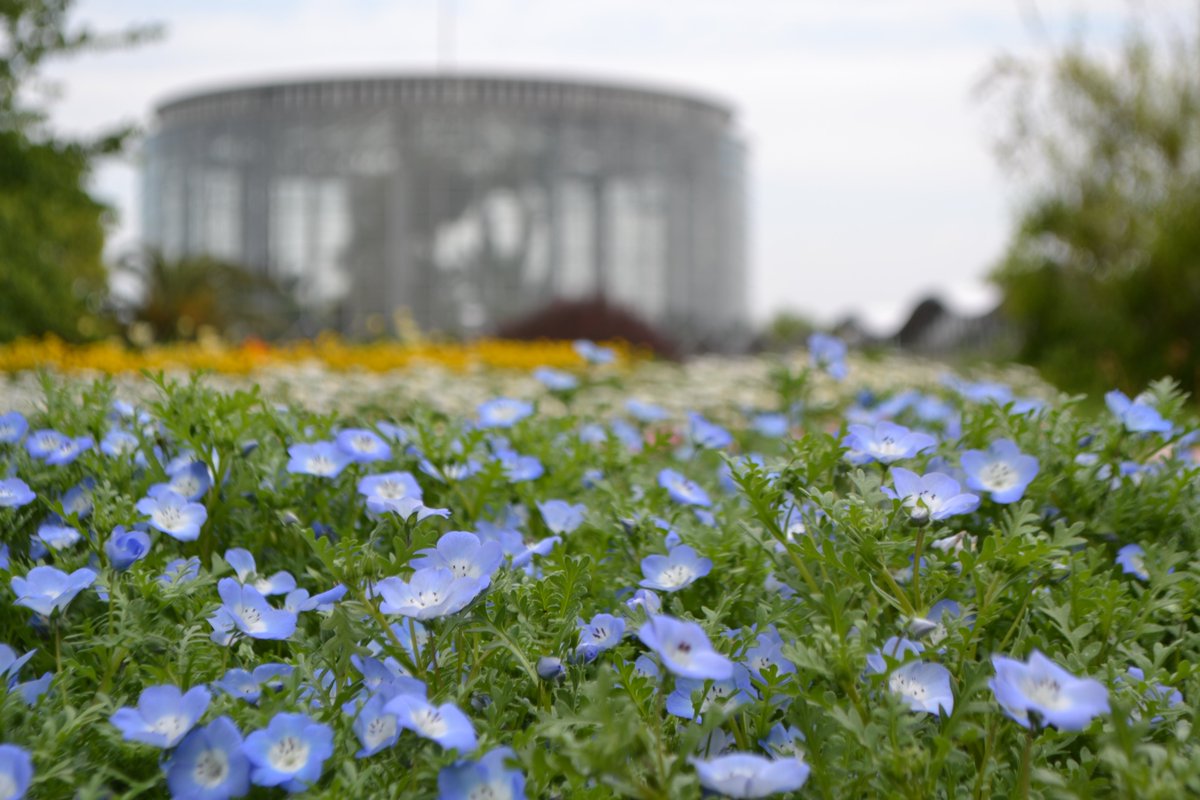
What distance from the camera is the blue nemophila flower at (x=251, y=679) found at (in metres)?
1.12

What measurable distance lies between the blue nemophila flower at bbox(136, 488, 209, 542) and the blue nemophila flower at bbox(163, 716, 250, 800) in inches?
17.9

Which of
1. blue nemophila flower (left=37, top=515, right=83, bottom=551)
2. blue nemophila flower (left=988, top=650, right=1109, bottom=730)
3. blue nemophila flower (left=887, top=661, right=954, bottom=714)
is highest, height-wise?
blue nemophila flower (left=988, top=650, right=1109, bottom=730)

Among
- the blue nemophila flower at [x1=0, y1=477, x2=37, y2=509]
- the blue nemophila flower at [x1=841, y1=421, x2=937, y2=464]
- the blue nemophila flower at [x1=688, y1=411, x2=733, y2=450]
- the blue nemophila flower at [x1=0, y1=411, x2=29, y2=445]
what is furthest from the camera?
the blue nemophila flower at [x1=688, y1=411, x2=733, y2=450]

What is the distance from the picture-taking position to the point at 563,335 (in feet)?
36.9

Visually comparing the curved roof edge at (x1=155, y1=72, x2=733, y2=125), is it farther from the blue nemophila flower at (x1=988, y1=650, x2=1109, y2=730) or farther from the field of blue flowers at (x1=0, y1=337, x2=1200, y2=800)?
the blue nemophila flower at (x1=988, y1=650, x2=1109, y2=730)

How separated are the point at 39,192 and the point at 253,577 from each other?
9.34m

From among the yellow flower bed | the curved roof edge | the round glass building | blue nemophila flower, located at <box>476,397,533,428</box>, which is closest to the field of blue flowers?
blue nemophila flower, located at <box>476,397,533,428</box>

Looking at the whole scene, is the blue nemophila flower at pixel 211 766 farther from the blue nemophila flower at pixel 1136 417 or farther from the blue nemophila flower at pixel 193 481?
the blue nemophila flower at pixel 1136 417

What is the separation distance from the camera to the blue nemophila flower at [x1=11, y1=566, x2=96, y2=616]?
1205 mm

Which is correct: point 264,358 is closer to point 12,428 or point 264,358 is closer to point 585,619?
point 12,428

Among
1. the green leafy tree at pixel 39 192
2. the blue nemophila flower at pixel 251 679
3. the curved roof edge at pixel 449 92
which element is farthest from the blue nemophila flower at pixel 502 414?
the curved roof edge at pixel 449 92

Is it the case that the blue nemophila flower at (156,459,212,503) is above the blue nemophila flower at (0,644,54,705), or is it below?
above

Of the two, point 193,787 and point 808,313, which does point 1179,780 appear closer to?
point 193,787

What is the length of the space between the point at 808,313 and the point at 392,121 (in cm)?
1625
